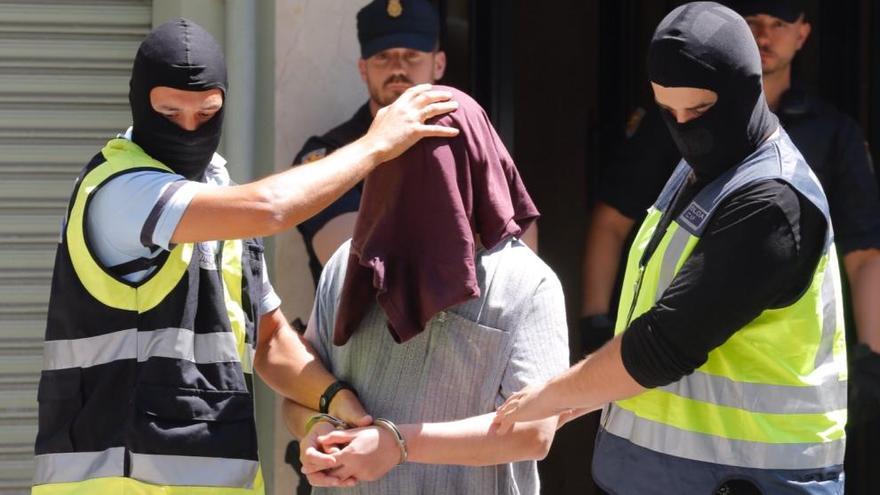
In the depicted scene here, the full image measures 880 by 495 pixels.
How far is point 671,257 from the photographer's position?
298 cm

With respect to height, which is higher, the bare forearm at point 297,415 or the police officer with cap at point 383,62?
the police officer with cap at point 383,62

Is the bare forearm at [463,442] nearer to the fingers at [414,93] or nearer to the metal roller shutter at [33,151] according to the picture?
the fingers at [414,93]

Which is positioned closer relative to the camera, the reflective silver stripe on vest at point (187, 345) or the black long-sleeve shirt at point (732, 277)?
the black long-sleeve shirt at point (732, 277)

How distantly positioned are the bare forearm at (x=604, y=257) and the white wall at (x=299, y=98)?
2.97ft

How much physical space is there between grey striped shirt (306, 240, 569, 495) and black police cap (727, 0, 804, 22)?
1995 mm

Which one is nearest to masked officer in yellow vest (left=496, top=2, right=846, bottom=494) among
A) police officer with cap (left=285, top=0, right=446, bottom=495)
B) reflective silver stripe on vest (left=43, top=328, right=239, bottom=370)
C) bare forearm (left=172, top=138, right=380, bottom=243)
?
bare forearm (left=172, top=138, right=380, bottom=243)

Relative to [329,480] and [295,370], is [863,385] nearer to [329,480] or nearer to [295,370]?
[295,370]

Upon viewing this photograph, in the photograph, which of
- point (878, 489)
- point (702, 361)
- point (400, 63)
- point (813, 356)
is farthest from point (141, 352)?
point (878, 489)

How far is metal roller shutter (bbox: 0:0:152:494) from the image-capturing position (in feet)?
16.0

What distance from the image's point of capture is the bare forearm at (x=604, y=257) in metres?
4.92

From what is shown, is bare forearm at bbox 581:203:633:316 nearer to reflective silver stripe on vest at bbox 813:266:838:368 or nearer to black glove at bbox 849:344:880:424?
black glove at bbox 849:344:880:424

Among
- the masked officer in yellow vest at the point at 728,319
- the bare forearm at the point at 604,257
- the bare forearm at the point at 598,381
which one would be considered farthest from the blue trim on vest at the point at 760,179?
the bare forearm at the point at 604,257

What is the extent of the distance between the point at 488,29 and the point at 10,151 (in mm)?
1634

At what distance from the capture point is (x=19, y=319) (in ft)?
16.0
